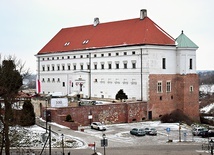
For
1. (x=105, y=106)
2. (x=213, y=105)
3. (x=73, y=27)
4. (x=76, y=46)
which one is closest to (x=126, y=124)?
(x=105, y=106)

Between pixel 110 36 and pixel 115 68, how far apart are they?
5.81 m

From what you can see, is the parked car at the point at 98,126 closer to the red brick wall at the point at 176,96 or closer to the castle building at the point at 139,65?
the castle building at the point at 139,65

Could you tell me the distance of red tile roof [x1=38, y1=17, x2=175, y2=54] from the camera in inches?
2106

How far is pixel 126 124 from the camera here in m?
48.1

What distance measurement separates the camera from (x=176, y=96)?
179 ft

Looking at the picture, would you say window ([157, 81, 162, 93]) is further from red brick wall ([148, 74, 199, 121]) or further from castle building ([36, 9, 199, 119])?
red brick wall ([148, 74, 199, 121])

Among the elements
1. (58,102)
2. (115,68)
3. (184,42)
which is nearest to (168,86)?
(184,42)

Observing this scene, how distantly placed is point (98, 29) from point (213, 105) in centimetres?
5388

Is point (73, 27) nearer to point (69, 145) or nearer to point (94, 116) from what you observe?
point (94, 116)

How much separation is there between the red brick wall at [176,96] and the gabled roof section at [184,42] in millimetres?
4165

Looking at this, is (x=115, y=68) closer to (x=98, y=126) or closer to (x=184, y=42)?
(x=184, y=42)

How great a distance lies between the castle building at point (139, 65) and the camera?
5200 cm

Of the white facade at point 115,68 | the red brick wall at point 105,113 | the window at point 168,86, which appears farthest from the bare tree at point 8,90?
the window at point 168,86

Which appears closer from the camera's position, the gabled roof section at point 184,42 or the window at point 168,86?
the window at point 168,86
